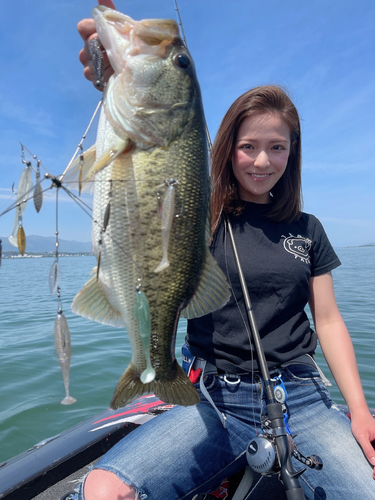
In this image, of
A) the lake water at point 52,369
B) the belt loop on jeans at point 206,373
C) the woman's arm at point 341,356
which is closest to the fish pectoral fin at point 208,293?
the belt loop on jeans at point 206,373

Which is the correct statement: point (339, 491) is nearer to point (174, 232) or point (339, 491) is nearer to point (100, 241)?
point (174, 232)

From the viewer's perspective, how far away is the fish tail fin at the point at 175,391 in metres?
1.64

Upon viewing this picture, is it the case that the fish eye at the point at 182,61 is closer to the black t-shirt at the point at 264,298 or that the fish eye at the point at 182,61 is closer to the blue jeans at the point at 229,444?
the black t-shirt at the point at 264,298

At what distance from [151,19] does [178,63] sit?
0.70 feet

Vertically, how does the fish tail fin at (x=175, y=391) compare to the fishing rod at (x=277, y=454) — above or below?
above

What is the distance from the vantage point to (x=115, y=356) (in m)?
6.82

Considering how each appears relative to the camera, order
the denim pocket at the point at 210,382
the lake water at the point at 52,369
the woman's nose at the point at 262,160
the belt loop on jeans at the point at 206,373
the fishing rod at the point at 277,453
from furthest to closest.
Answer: the lake water at the point at 52,369, the woman's nose at the point at 262,160, the denim pocket at the point at 210,382, the belt loop on jeans at the point at 206,373, the fishing rod at the point at 277,453

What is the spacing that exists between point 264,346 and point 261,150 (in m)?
1.39

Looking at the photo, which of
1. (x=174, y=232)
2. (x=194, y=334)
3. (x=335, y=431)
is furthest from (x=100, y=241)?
(x=335, y=431)

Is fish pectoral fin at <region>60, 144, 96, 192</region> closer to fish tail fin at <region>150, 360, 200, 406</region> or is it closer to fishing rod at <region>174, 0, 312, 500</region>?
fishing rod at <region>174, 0, 312, 500</region>

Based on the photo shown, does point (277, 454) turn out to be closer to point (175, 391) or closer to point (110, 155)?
point (175, 391)

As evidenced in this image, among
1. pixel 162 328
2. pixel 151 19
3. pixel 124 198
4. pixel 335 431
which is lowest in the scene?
pixel 335 431

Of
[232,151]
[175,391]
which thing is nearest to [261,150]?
[232,151]

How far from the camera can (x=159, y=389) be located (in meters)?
1.64
